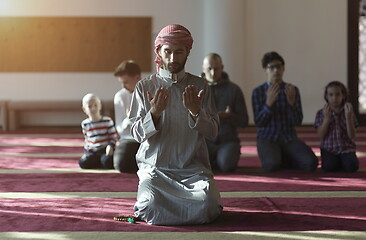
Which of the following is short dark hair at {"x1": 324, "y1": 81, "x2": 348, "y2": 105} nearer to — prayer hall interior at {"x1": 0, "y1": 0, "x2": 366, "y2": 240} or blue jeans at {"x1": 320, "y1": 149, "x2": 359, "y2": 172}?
blue jeans at {"x1": 320, "y1": 149, "x2": 359, "y2": 172}

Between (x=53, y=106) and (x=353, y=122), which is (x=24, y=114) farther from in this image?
(x=353, y=122)

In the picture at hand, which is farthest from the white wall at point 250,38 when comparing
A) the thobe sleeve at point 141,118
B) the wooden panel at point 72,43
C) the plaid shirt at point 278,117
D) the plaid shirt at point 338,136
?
the thobe sleeve at point 141,118

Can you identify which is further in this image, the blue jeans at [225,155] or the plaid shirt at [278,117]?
the plaid shirt at [278,117]

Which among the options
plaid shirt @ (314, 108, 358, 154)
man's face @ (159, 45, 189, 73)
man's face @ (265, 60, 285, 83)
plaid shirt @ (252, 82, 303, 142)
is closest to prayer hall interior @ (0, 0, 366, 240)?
plaid shirt @ (252, 82, 303, 142)

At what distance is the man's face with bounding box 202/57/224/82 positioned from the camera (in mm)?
5461

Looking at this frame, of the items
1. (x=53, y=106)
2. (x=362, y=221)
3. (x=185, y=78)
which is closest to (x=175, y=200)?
(x=185, y=78)

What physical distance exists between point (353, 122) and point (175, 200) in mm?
2414

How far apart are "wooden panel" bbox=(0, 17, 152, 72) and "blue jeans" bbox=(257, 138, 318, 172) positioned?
15.5 feet

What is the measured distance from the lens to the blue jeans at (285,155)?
5.51m

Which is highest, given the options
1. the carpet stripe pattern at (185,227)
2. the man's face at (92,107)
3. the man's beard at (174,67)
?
the man's beard at (174,67)

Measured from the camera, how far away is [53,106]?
9773 mm

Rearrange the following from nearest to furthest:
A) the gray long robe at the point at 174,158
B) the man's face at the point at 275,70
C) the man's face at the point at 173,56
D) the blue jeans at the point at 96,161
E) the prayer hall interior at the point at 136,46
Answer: the gray long robe at the point at 174,158
the man's face at the point at 173,56
the man's face at the point at 275,70
the blue jeans at the point at 96,161
the prayer hall interior at the point at 136,46

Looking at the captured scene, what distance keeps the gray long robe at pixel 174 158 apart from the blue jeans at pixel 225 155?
5.27 feet

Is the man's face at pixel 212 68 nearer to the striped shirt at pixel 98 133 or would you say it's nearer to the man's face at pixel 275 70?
the man's face at pixel 275 70
